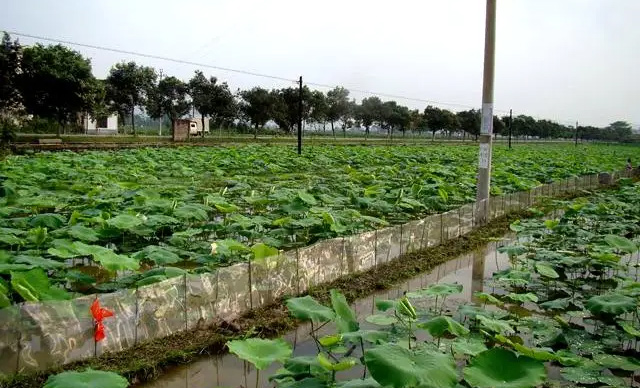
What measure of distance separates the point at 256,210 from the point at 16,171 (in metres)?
7.13

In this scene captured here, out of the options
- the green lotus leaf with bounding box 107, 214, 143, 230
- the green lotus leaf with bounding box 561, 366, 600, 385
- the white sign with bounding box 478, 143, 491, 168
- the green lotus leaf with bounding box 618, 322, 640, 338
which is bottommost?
the green lotus leaf with bounding box 561, 366, 600, 385

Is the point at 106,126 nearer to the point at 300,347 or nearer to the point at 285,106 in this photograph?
the point at 285,106

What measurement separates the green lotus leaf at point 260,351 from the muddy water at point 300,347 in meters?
0.55

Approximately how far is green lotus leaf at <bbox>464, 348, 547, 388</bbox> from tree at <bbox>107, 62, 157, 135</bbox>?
41.2 meters

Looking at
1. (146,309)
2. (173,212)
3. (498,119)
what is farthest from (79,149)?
(498,119)

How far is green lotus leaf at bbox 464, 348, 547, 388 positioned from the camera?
2826mm

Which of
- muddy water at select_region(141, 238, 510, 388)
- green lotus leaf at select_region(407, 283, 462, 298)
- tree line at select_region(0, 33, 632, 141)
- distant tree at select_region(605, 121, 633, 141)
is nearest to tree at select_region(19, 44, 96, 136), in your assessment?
tree line at select_region(0, 33, 632, 141)

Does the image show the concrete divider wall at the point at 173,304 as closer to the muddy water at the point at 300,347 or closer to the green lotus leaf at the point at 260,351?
the muddy water at the point at 300,347

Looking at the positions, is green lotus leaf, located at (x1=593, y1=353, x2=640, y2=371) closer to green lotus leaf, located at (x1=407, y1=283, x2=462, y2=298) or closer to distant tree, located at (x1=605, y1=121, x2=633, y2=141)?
green lotus leaf, located at (x1=407, y1=283, x2=462, y2=298)

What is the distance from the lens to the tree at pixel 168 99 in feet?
142

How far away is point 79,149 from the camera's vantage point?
2338 cm

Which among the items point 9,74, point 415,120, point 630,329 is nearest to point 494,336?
point 630,329

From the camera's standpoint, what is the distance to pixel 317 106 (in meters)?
62.1

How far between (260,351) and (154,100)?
142ft
